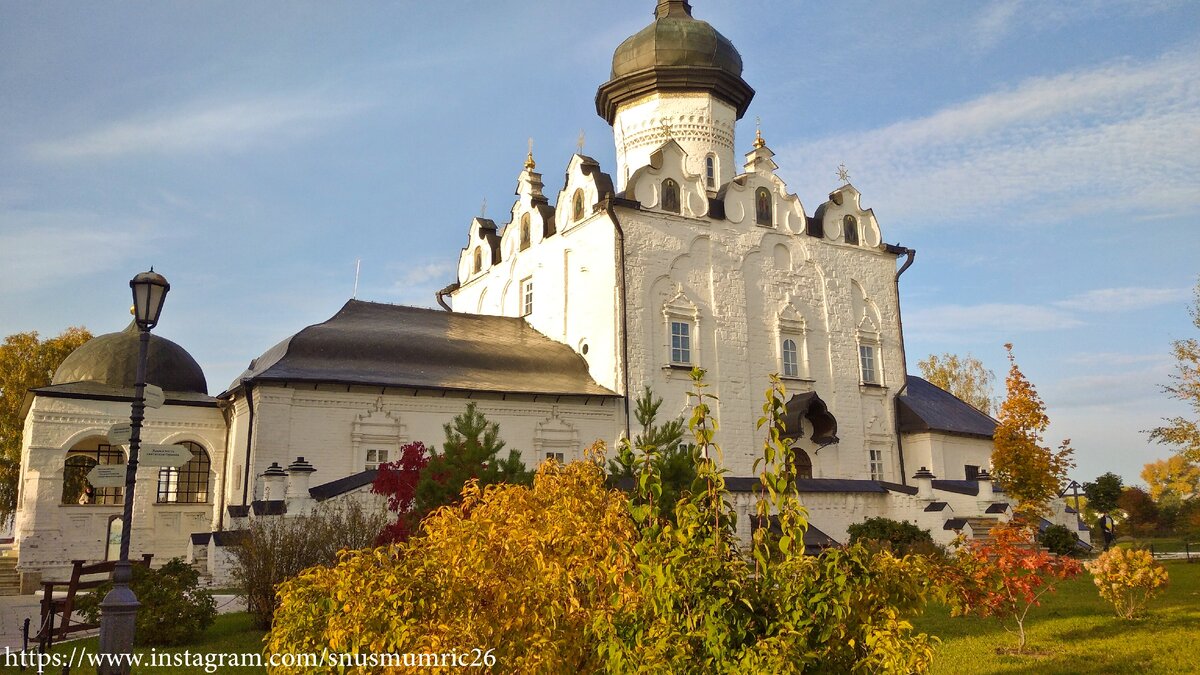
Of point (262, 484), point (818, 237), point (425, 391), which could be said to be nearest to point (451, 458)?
point (262, 484)

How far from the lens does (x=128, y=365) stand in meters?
23.1

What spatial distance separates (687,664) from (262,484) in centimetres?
→ 1532

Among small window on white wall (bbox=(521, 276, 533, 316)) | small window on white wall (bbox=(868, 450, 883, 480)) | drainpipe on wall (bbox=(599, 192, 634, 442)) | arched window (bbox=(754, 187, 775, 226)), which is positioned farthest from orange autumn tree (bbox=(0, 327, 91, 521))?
small window on white wall (bbox=(868, 450, 883, 480))

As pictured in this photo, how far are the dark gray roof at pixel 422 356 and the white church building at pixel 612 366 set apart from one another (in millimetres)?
72

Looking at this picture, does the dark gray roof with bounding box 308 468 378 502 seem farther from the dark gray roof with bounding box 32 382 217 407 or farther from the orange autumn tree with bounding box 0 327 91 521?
the orange autumn tree with bounding box 0 327 91 521

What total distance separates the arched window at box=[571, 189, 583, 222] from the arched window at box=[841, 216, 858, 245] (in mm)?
8621

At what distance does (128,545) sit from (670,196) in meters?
19.0

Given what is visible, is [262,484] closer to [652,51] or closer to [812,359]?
[812,359]

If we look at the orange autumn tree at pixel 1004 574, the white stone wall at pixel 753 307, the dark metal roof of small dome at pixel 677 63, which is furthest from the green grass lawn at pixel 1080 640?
the dark metal roof of small dome at pixel 677 63

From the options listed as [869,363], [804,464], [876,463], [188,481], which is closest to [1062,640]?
[804,464]

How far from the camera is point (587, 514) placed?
5.66 metres

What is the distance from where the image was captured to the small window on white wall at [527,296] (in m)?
27.2

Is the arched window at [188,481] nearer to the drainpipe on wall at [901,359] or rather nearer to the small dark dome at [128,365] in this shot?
the small dark dome at [128,365]

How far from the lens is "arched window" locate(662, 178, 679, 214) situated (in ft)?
80.7
